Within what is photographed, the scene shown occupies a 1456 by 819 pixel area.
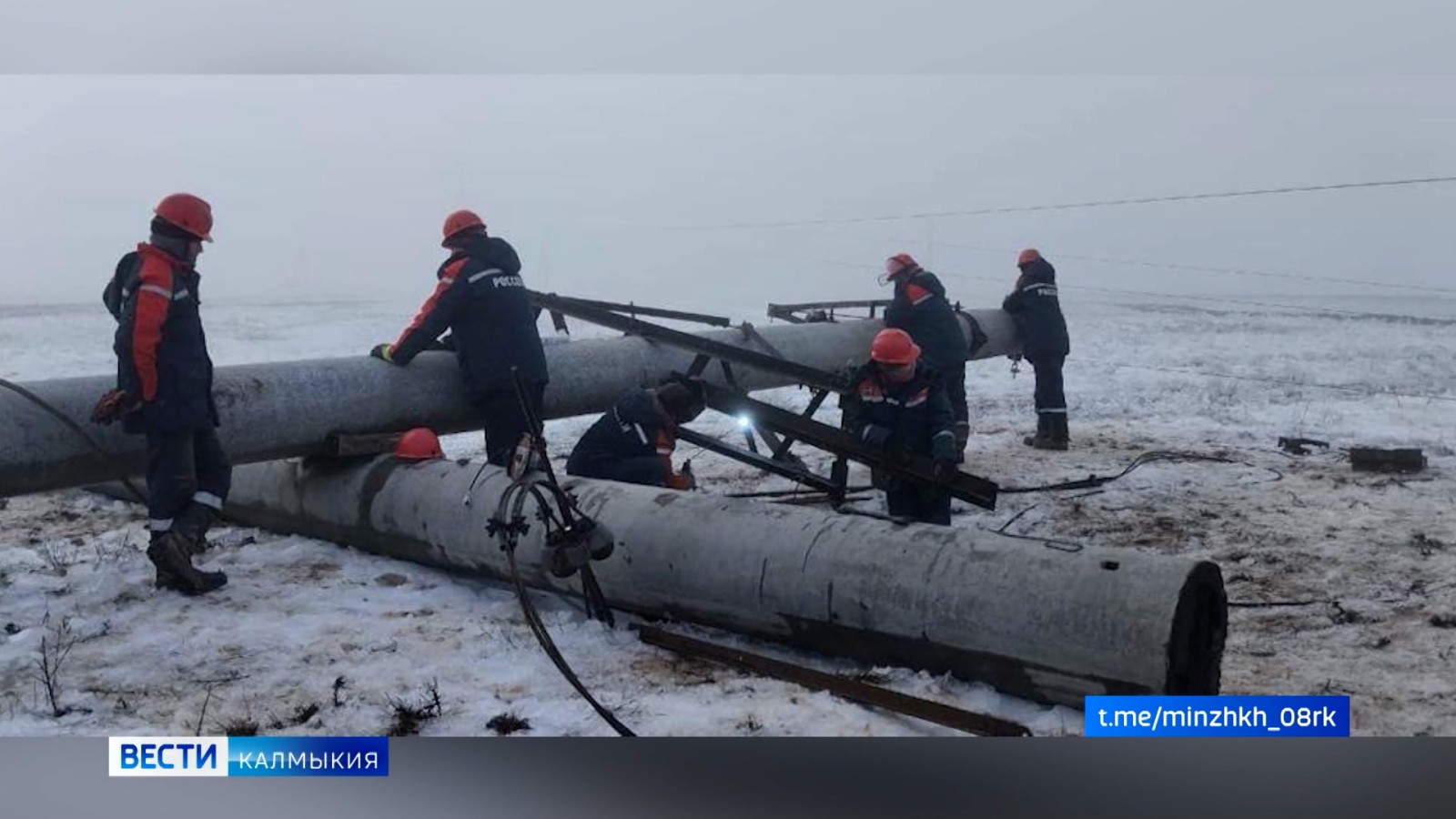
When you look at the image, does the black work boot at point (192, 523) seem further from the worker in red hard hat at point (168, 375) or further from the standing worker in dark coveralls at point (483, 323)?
the standing worker in dark coveralls at point (483, 323)

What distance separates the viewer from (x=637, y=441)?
5.33 metres

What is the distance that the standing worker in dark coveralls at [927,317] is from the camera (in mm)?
7520

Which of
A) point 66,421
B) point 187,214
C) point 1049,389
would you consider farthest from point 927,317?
point 66,421

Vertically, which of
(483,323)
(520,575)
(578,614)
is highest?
(483,323)

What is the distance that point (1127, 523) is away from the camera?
5.90 meters

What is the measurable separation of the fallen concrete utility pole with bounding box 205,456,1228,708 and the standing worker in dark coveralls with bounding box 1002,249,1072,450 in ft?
14.9

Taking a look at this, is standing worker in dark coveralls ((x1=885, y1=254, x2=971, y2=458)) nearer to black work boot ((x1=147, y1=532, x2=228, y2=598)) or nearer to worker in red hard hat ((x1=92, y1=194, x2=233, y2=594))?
worker in red hard hat ((x1=92, y1=194, x2=233, y2=594))

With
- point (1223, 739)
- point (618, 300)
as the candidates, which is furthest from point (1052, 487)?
point (1223, 739)

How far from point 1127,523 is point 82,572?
181 inches

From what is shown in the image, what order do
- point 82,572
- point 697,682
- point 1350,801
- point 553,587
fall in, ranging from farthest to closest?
point 82,572, point 553,587, point 697,682, point 1350,801

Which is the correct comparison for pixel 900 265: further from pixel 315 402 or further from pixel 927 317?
pixel 315 402

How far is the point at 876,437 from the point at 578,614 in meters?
1.63

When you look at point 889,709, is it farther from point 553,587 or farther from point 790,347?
point 790,347

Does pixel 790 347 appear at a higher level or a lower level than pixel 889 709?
higher
